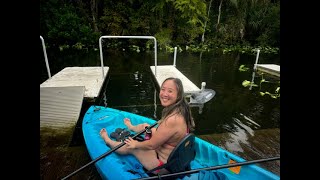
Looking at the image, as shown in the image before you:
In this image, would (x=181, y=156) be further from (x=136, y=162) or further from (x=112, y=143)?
(x=112, y=143)

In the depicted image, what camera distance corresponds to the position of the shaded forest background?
15.5m

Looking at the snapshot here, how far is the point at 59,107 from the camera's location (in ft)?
14.3

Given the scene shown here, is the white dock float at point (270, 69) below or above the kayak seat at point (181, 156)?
above

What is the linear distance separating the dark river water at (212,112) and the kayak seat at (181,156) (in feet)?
4.05

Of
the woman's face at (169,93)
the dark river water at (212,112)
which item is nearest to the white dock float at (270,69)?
the dark river water at (212,112)

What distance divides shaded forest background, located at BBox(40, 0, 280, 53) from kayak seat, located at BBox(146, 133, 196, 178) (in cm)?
1407

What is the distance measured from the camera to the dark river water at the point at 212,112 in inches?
126

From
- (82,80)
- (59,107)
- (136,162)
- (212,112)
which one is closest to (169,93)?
(136,162)

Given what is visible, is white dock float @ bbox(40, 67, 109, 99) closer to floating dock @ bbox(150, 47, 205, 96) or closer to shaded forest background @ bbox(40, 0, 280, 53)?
floating dock @ bbox(150, 47, 205, 96)

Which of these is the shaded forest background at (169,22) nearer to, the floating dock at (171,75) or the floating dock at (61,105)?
the floating dock at (171,75)

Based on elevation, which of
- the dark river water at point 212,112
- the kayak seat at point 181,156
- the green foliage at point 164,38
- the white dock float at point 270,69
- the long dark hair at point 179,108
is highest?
the green foliage at point 164,38

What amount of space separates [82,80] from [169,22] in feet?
39.9
